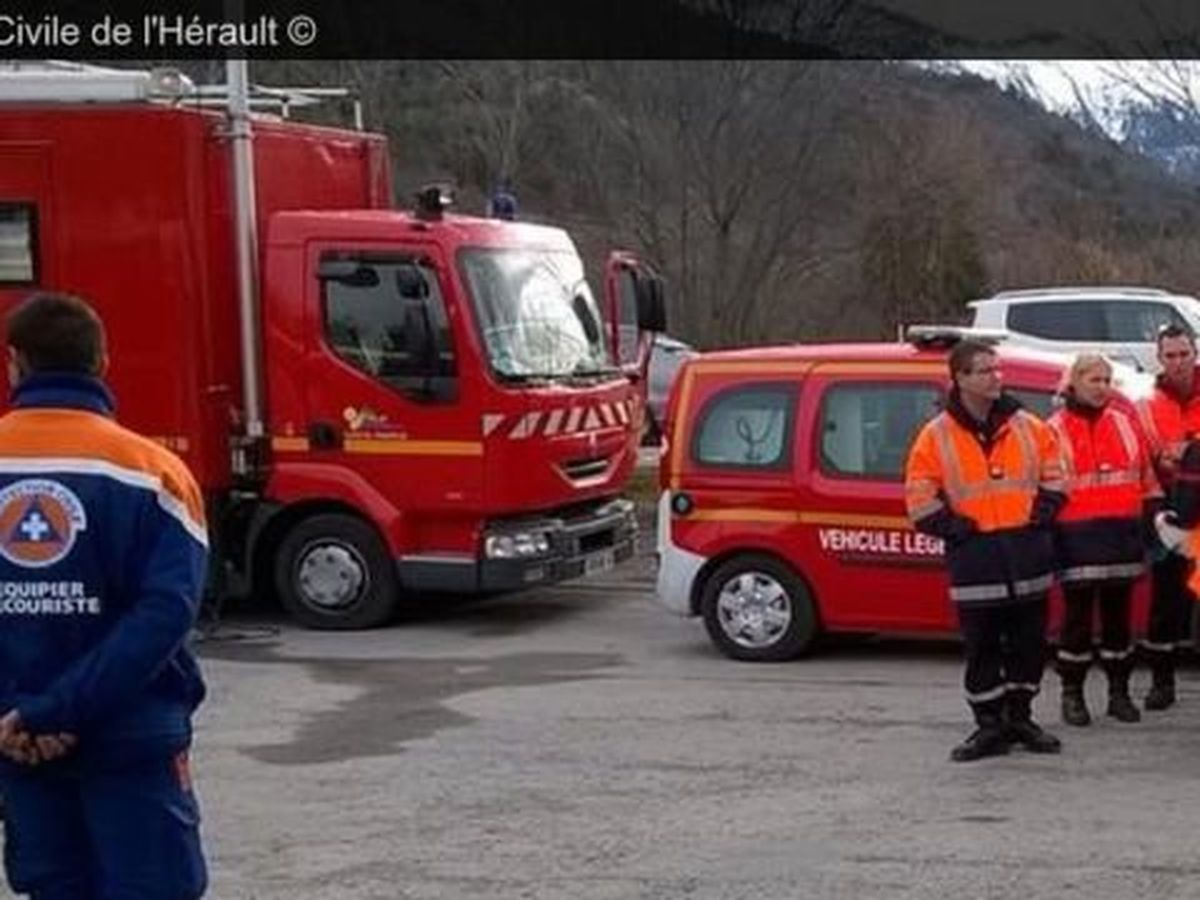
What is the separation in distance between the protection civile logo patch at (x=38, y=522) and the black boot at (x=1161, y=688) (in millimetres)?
6135

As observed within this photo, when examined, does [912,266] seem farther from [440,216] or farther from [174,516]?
[174,516]

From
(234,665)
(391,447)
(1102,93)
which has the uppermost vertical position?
(1102,93)

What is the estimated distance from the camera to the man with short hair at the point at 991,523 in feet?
26.9

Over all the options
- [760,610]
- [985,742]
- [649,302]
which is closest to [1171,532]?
[985,742]

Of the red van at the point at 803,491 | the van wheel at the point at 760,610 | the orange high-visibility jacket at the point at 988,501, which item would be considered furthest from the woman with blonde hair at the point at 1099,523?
the van wheel at the point at 760,610

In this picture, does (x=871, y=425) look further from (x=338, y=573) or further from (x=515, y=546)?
(x=338, y=573)

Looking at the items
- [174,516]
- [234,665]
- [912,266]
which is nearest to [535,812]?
[174,516]

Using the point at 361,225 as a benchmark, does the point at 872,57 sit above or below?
above

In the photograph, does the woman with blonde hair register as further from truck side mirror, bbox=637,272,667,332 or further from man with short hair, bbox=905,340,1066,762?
truck side mirror, bbox=637,272,667,332

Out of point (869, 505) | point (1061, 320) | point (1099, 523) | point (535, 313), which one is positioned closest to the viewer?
point (1099, 523)

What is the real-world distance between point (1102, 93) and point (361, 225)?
1751cm

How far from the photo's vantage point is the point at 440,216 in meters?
12.7

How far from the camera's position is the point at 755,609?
1109 centimetres

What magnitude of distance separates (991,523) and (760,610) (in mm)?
3009
